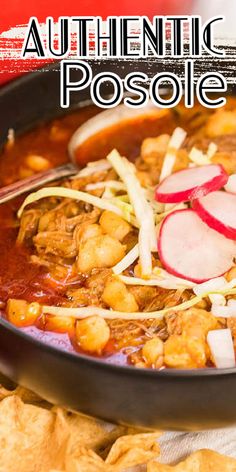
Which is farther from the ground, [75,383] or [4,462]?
[75,383]

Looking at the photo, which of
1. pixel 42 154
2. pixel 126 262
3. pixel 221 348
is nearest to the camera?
pixel 221 348

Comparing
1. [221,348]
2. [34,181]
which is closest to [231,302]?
[221,348]

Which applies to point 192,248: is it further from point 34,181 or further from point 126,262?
point 34,181

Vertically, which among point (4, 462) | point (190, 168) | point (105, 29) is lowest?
point (4, 462)

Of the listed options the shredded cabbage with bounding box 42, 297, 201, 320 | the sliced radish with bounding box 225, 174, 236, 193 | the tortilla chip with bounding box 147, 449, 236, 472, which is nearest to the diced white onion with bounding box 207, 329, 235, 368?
the shredded cabbage with bounding box 42, 297, 201, 320

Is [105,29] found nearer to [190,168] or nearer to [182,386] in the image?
[190,168]

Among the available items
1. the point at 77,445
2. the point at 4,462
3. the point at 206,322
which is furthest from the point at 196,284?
the point at 4,462

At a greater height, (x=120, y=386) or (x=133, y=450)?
(x=120, y=386)
